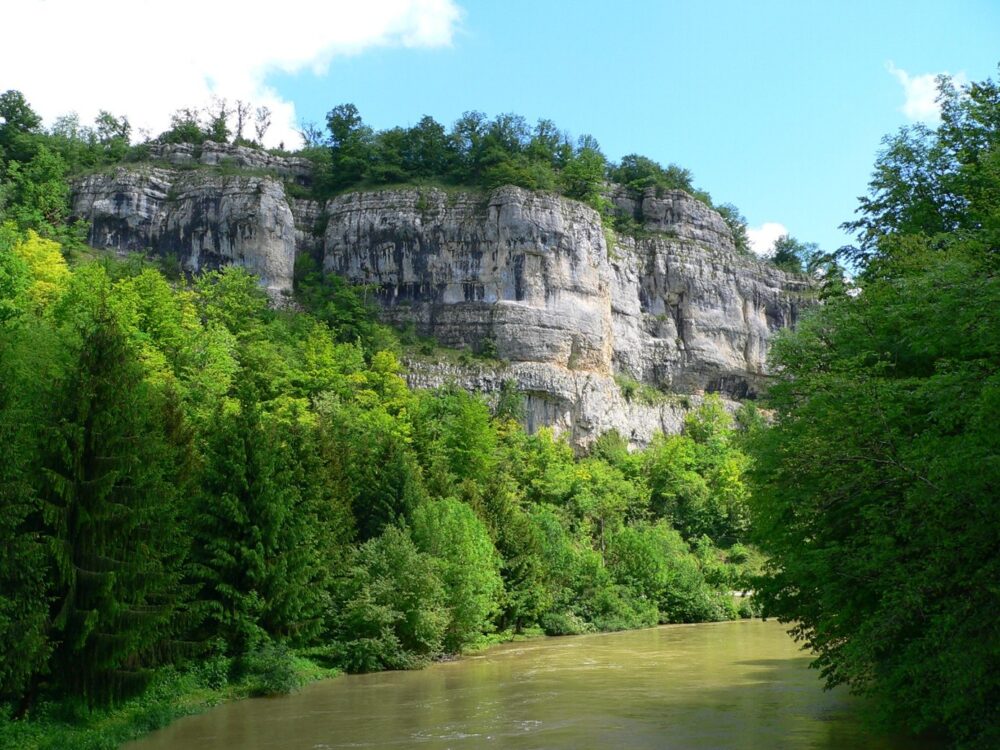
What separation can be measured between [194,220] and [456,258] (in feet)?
70.3

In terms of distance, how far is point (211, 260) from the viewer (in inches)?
2876

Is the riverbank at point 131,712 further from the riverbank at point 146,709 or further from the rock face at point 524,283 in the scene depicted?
the rock face at point 524,283

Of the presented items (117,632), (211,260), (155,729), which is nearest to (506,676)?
(155,729)

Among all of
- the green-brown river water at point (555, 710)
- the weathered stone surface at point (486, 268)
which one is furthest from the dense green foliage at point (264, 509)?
the weathered stone surface at point (486, 268)

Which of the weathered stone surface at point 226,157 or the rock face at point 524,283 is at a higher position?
the weathered stone surface at point 226,157

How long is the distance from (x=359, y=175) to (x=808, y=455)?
73069mm

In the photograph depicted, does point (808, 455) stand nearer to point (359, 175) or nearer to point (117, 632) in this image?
point (117, 632)

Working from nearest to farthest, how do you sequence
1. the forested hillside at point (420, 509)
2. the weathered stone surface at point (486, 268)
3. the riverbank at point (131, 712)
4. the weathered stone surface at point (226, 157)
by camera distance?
the forested hillside at point (420, 509) < the riverbank at point (131, 712) < the weathered stone surface at point (486, 268) < the weathered stone surface at point (226, 157)

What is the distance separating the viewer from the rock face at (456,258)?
71812 mm

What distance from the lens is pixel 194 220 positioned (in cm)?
7350

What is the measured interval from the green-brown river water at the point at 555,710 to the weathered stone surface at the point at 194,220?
49.1 m

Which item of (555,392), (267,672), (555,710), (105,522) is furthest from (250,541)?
(555,392)

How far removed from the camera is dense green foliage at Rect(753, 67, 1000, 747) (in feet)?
34.9

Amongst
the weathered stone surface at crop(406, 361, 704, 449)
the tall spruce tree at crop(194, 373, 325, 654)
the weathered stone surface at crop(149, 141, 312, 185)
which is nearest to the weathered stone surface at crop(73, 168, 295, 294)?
the weathered stone surface at crop(149, 141, 312, 185)
